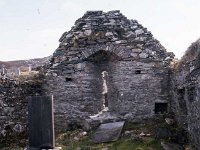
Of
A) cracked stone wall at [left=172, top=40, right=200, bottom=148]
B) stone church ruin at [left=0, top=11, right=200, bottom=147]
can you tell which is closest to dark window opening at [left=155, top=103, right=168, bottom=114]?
stone church ruin at [left=0, top=11, right=200, bottom=147]

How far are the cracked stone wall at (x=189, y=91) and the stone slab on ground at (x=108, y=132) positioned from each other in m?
1.78

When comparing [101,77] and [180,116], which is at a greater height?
[101,77]

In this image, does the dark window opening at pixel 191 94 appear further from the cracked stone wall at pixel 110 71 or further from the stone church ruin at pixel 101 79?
the cracked stone wall at pixel 110 71

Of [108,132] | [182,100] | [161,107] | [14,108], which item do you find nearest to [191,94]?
[182,100]

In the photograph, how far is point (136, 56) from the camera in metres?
13.6

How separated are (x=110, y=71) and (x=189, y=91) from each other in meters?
3.91

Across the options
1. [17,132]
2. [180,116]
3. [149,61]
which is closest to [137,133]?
[180,116]

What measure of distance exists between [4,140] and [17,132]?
1.53 feet

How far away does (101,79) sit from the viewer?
14.0 m

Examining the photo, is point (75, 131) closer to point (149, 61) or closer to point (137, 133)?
point (137, 133)

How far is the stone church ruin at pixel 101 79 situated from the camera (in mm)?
13344

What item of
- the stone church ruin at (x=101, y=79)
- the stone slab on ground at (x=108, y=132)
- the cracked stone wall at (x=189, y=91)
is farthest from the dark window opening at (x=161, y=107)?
the stone slab on ground at (x=108, y=132)

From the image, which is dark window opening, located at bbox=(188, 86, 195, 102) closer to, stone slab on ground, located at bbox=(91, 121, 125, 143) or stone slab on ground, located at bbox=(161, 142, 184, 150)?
stone slab on ground, located at bbox=(161, 142, 184, 150)

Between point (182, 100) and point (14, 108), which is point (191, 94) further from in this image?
point (14, 108)
